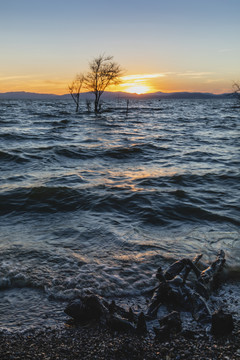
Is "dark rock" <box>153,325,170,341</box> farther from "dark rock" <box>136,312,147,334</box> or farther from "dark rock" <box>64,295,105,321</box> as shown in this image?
"dark rock" <box>64,295,105,321</box>

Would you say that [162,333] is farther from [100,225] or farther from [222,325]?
[100,225]

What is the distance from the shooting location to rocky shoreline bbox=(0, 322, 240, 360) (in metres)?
2.25

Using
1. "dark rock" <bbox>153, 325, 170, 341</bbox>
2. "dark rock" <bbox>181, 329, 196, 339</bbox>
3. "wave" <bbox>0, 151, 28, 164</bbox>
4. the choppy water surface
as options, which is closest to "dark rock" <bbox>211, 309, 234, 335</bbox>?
"dark rock" <bbox>181, 329, 196, 339</bbox>

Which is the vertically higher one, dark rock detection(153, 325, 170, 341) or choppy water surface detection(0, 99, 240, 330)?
dark rock detection(153, 325, 170, 341)

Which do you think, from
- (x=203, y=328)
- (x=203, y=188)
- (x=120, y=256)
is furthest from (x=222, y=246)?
(x=203, y=188)

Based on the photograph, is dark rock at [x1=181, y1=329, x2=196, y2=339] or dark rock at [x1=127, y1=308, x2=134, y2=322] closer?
dark rock at [x1=181, y1=329, x2=196, y2=339]

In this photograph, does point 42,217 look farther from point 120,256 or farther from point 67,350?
point 67,350

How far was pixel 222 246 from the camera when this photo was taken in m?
4.54

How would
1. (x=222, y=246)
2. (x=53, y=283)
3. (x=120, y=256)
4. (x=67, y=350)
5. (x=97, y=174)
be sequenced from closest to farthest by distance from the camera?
(x=67, y=350)
(x=53, y=283)
(x=120, y=256)
(x=222, y=246)
(x=97, y=174)

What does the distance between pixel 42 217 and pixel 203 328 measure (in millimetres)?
4208

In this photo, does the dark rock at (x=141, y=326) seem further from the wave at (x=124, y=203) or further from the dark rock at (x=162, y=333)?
the wave at (x=124, y=203)

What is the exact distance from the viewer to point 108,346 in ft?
7.75

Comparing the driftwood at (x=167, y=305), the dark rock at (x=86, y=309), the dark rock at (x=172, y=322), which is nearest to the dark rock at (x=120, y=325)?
the driftwood at (x=167, y=305)

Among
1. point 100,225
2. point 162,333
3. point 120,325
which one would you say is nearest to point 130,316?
point 120,325
